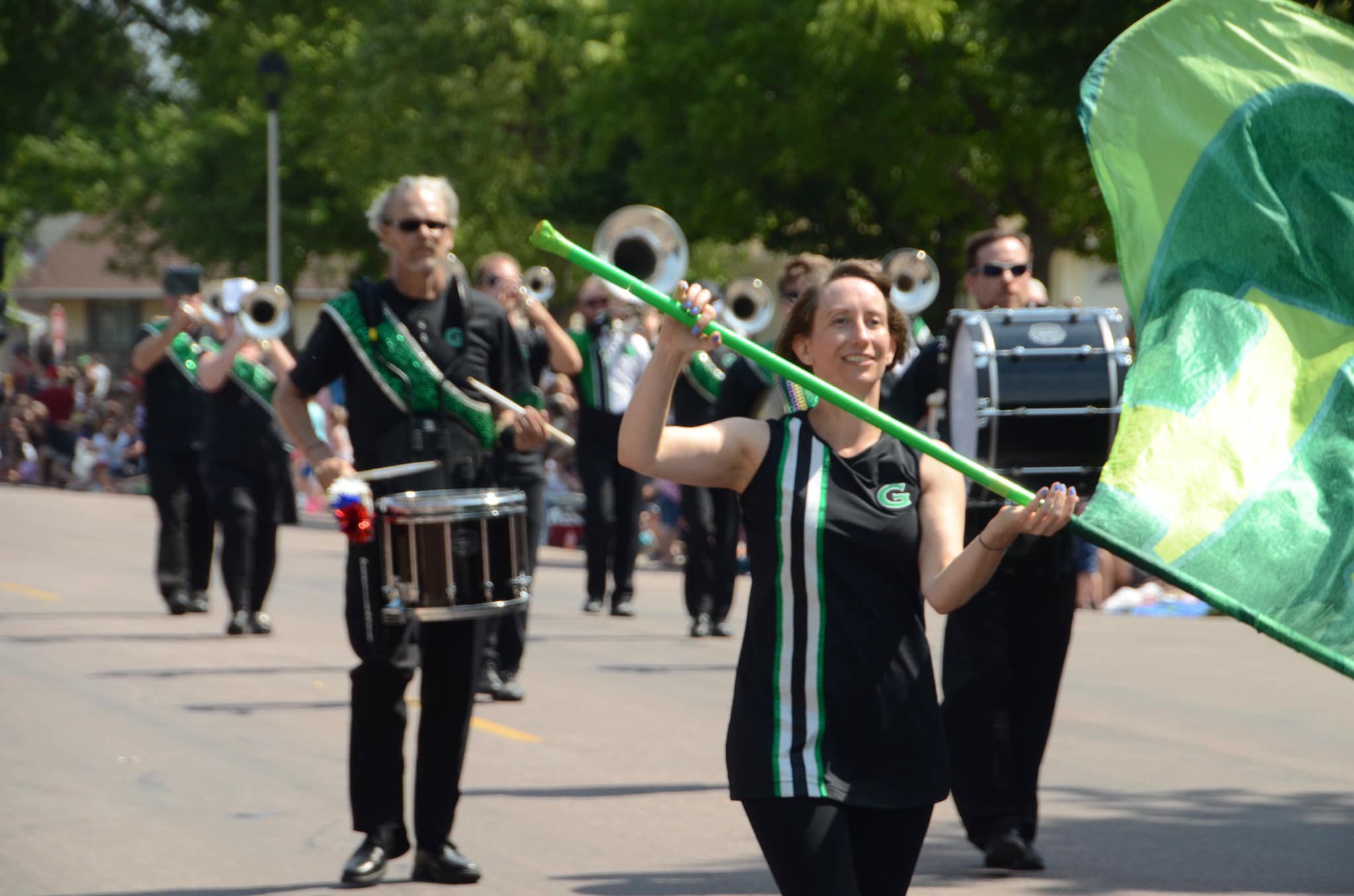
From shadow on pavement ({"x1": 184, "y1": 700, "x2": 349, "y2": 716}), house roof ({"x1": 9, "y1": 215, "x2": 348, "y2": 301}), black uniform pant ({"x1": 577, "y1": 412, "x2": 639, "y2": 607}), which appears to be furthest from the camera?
house roof ({"x1": 9, "y1": 215, "x2": 348, "y2": 301})

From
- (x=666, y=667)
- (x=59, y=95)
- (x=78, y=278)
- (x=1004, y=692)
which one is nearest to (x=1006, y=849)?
(x=1004, y=692)

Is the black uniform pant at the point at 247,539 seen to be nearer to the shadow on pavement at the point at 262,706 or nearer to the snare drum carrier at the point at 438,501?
the shadow on pavement at the point at 262,706

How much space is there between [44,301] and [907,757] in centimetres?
8227

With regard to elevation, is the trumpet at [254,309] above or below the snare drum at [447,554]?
above

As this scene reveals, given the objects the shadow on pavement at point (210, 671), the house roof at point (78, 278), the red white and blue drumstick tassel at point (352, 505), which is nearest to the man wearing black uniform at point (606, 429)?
the shadow on pavement at point (210, 671)

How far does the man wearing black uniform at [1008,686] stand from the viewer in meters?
6.74

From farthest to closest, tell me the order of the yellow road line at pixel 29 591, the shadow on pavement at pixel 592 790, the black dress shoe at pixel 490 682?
the yellow road line at pixel 29 591
the black dress shoe at pixel 490 682
the shadow on pavement at pixel 592 790

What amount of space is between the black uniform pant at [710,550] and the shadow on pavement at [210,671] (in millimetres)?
2438

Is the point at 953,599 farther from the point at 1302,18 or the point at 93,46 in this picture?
the point at 93,46

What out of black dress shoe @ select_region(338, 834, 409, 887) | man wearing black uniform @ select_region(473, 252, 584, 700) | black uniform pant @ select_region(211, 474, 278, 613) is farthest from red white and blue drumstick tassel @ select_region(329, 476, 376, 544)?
black uniform pant @ select_region(211, 474, 278, 613)

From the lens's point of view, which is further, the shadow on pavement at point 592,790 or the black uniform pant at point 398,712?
the shadow on pavement at point 592,790

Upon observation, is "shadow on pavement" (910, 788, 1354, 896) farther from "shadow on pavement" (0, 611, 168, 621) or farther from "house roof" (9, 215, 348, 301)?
"house roof" (9, 215, 348, 301)

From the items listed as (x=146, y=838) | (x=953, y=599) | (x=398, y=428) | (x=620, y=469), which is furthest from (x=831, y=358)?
(x=620, y=469)

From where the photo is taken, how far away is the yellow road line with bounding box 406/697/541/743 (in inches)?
368
